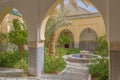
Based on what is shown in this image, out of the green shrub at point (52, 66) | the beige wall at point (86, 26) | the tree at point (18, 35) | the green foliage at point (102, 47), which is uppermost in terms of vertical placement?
the beige wall at point (86, 26)

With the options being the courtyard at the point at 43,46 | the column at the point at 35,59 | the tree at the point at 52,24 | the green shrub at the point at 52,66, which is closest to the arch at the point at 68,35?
the courtyard at the point at 43,46

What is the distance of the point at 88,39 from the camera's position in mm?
22750

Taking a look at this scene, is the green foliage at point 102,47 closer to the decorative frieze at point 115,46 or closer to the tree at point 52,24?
the tree at point 52,24

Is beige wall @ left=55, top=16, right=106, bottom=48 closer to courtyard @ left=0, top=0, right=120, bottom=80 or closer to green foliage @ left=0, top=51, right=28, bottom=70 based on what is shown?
courtyard @ left=0, top=0, right=120, bottom=80

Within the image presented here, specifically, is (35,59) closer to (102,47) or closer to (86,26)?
(102,47)

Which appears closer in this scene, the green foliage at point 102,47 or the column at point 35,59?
the column at point 35,59

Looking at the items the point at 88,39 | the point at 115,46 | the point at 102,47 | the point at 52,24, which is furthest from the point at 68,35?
the point at 115,46

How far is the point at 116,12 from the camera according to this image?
4.56 meters

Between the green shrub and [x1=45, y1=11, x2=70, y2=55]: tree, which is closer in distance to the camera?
the green shrub

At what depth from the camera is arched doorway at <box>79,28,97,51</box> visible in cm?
2239

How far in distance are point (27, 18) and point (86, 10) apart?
14.8 meters

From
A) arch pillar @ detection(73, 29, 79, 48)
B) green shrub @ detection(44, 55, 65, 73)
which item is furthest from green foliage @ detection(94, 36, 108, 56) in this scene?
arch pillar @ detection(73, 29, 79, 48)

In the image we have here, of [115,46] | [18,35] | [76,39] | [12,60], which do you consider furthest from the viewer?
[76,39]

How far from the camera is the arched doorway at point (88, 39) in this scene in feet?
73.5
